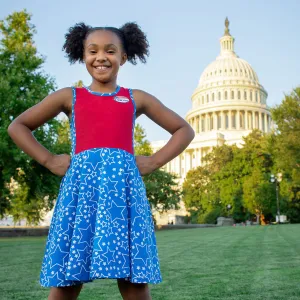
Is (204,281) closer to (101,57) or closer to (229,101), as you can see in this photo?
(101,57)

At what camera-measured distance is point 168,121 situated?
283 centimetres

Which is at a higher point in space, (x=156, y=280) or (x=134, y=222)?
(x=134, y=222)

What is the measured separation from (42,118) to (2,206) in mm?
24366

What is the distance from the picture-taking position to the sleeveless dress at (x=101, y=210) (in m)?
2.35

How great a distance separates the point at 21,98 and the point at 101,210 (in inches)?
742

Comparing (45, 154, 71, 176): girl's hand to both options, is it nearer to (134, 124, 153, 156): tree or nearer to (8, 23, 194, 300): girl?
(8, 23, 194, 300): girl

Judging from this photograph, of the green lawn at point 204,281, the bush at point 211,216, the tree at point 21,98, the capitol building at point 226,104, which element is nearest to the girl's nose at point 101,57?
the green lawn at point 204,281

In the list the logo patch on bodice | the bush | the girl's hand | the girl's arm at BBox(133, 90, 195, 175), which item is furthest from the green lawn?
the bush

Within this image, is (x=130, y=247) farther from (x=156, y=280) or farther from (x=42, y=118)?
(x=42, y=118)

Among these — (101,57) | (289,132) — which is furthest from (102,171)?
(289,132)

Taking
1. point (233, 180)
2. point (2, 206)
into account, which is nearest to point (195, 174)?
point (233, 180)

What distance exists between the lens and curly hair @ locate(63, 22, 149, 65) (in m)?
2.94

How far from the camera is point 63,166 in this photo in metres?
2.58

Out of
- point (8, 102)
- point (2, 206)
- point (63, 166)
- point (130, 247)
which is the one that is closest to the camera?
point (130, 247)
